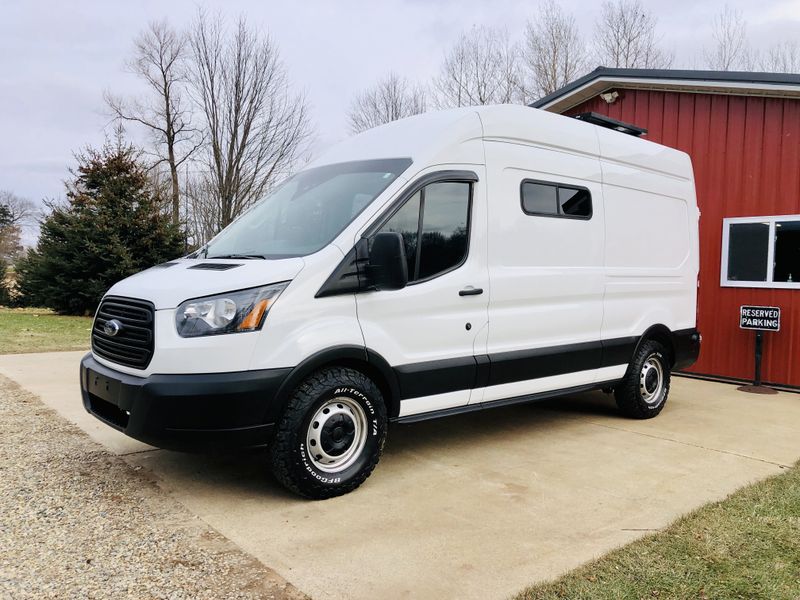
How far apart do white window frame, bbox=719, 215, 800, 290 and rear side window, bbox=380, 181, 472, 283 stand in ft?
17.4

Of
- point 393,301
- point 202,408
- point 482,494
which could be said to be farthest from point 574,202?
point 202,408

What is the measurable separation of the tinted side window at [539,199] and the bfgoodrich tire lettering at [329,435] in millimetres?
2038

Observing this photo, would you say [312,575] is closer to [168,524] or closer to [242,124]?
[168,524]

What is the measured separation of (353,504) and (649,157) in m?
4.64

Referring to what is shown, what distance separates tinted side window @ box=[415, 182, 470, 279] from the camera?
14.7ft

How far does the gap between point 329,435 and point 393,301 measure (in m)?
0.96

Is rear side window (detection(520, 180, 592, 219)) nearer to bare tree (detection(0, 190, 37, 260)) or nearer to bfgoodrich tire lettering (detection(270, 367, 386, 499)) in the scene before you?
bfgoodrich tire lettering (detection(270, 367, 386, 499))

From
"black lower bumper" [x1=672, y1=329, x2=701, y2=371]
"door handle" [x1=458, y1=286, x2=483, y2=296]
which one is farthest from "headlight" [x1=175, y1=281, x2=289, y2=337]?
"black lower bumper" [x1=672, y1=329, x2=701, y2=371]

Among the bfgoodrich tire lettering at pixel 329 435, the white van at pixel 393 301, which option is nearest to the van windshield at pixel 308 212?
the white van at pixel 393 301

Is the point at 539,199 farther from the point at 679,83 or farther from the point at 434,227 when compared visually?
the point at 679,83

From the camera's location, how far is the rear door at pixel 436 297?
14.1ft

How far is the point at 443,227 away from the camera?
4582 mm

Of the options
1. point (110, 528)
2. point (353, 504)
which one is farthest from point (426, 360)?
point (110, 528)

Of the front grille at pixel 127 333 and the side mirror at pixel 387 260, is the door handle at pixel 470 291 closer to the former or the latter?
the side mirror at pixel 387 260
